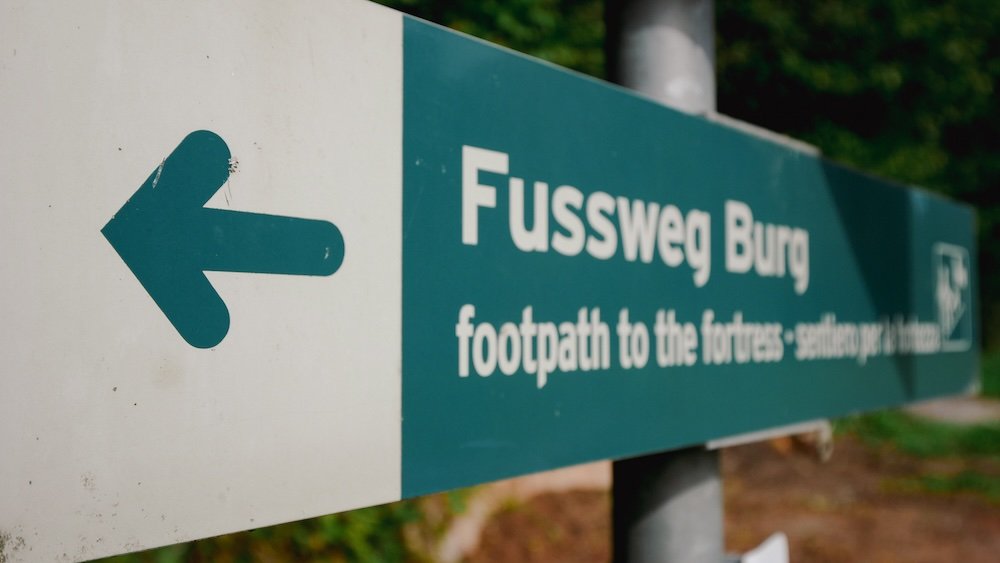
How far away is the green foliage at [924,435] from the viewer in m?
9.97

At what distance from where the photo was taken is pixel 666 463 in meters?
1.78

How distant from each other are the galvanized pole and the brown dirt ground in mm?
3776

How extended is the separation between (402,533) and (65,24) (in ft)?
11.8

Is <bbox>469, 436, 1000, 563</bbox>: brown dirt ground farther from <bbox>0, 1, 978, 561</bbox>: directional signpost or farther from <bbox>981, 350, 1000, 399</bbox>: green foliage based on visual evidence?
<bbox>981, 350, 1000, 399</bbox>: green foliage

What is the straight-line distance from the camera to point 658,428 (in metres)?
1.65

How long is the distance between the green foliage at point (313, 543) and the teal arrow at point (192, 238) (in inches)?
102

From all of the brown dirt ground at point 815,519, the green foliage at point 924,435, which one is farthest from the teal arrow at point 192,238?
the green foliage at point 924,435

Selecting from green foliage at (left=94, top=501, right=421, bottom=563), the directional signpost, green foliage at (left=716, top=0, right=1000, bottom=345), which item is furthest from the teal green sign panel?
green foliage at (left=716, top=0, right=1000, bottom=345)

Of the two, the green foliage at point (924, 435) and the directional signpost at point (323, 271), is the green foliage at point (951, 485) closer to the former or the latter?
the green foliage at point (924, 435)

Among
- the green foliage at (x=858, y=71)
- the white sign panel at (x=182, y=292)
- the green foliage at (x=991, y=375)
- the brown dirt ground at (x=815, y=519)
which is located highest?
the green foliage at (x=858, y=71)

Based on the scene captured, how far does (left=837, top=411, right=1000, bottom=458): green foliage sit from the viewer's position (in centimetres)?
997

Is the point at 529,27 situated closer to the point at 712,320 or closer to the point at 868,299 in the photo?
the point at 868,299

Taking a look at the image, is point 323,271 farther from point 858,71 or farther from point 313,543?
point 858,71

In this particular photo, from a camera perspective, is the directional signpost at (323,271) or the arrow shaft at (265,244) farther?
the arrow shaft at (265,244)
